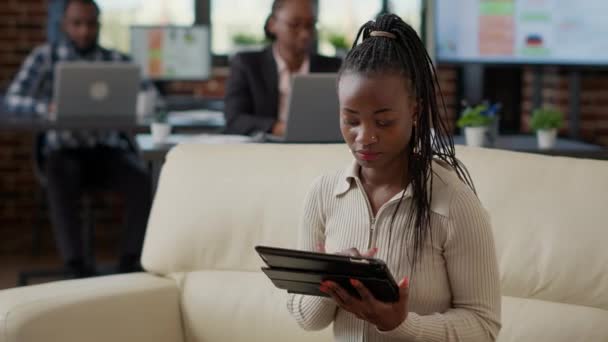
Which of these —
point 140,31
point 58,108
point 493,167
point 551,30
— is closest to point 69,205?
point 58,108

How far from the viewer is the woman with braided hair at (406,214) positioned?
156 centimetres

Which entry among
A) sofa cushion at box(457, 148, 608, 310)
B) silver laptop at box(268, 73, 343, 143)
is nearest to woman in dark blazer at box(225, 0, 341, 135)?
silver laptop at box(268, 73, 343, 143)

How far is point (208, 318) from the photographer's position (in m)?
2.26

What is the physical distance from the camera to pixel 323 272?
1.51 m

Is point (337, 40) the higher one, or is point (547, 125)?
Result: point (337, 40)

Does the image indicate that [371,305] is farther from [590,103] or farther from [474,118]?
[590,103]

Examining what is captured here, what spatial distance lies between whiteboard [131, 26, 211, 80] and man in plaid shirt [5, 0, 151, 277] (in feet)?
1.06

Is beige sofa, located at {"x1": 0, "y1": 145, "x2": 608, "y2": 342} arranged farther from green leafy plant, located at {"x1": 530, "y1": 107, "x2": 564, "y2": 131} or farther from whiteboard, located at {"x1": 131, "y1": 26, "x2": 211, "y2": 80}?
whiteboard, located at {"x1": 131, "y1": 26, "x2": 211, "y2": 80}

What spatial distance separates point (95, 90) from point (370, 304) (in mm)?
3094

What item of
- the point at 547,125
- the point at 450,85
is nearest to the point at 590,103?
the point at 450,85

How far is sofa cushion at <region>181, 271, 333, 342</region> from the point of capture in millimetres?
2180

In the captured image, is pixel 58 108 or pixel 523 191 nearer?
pixel 523 191

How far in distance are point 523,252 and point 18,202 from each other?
4.29 metres

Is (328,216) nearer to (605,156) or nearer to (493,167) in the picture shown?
(493,167)
